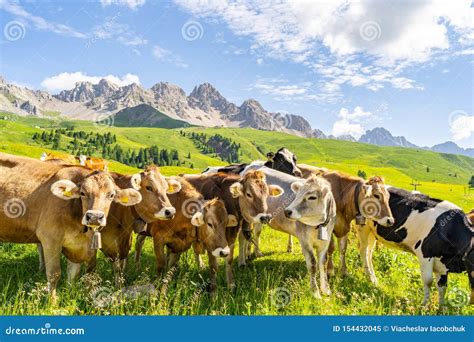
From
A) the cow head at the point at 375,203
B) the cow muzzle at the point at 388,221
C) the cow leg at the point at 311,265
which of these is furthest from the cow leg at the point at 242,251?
the cow muzzle at the point at 388,221

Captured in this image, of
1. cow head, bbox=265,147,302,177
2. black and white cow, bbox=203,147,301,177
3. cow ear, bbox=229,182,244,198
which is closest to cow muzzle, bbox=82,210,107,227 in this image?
cow ear, bbox=229,182,244,198

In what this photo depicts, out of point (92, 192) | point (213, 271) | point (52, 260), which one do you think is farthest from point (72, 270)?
point (213, 271)

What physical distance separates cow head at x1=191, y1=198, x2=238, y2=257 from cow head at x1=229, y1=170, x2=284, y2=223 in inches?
23.5

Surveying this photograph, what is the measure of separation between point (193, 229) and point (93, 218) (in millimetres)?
2731

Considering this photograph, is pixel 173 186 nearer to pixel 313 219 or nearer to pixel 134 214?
pixel 134 214

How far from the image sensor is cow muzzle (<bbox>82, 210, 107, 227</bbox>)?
6598 mm

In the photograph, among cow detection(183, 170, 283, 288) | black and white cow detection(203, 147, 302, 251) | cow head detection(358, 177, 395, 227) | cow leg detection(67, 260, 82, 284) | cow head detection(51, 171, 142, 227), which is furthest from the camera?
black and white cow detection(203, 147, 302, 251)

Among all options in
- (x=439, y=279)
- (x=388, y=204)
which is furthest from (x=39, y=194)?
(x=439, y=279)

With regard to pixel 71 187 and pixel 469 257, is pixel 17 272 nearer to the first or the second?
pixel 71 187

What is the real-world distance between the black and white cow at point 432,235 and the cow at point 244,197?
3.38m

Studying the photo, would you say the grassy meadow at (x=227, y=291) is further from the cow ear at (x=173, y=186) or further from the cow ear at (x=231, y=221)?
the cow ear at (x=173, y=186)

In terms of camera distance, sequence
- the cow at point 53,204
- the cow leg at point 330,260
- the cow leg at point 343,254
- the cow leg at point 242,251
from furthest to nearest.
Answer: the cow leg at point 242,251 < the cow leg at point 343,254 < the cow leg at point 330,260 < the cow at point 53,204

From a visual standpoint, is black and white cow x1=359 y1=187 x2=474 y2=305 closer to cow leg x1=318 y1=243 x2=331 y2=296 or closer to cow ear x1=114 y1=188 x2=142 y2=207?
cow leg x1=318 y1=243 x2=331 y2=296

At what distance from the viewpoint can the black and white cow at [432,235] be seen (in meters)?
8.92
